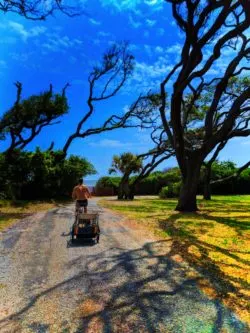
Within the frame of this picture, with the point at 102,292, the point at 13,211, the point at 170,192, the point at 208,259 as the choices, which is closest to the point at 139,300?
the point at 102,292

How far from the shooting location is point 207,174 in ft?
114

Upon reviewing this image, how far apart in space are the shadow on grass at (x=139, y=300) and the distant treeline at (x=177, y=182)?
112ft

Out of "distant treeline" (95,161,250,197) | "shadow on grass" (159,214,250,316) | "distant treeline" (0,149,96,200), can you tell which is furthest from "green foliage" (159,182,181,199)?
"shadow on grass" (159,214,250,316)

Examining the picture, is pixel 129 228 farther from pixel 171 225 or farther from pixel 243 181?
pixel 243 181

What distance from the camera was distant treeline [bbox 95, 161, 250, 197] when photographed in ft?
152

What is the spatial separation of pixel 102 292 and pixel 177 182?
37459 mm

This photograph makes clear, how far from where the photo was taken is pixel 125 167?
42969mm

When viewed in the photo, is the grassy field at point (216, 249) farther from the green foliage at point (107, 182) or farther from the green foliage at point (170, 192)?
the green foliage at point (107, 182)

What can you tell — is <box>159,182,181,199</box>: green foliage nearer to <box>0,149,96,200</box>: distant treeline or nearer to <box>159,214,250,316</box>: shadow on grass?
<box>0,149,96,200</box>: distant treeline

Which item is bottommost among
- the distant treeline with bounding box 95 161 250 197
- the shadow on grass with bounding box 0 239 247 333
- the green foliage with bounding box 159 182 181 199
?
the shadow on grass with bounding box 0 239 247 333

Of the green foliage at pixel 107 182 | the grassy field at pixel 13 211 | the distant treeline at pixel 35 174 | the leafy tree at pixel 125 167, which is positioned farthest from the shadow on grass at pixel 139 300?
the green foliage at pixel 107 182

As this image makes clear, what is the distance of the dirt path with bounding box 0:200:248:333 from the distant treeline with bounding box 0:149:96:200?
17.2 m

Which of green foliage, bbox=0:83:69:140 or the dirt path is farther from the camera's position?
green foliage, bbox=0:83:69:140

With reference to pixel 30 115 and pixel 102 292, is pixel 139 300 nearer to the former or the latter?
pixel 102 292
